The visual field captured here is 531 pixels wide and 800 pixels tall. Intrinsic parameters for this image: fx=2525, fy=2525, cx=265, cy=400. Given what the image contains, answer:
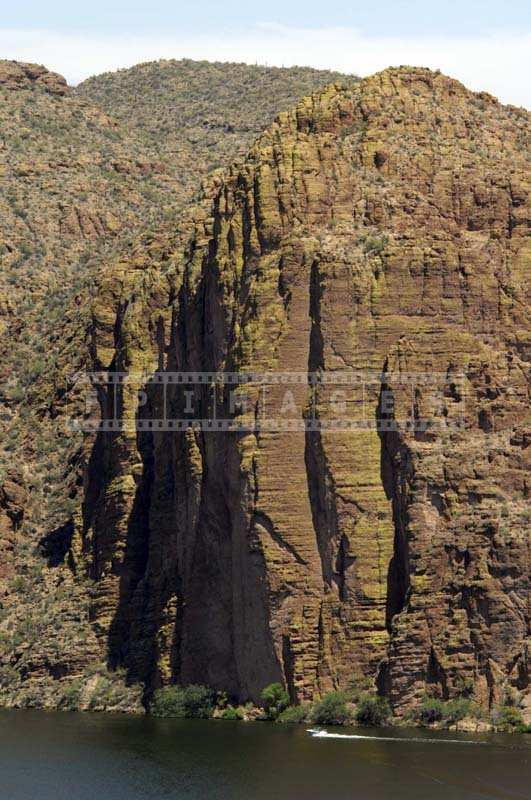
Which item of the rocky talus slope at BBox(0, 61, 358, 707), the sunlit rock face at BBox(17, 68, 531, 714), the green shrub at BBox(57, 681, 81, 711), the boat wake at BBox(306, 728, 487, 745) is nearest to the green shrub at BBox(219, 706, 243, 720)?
the sunlit rock face at BBox(17, 68, 531, 714)

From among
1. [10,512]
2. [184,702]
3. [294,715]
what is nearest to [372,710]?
[294,715]

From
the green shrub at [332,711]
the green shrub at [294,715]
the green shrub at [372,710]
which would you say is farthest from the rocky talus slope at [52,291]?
the green shrub at [372,710]

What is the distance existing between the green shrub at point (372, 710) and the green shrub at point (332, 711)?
Answer: 0.53m

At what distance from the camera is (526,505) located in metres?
101

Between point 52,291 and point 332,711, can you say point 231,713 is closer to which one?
point 332,711

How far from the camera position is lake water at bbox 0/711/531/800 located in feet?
271

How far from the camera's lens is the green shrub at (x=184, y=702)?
109m

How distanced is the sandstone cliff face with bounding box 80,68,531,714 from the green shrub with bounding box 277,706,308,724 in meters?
0.91

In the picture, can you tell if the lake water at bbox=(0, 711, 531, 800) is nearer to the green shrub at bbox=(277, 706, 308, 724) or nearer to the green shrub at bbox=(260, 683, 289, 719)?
the green shrub at bbox=(277, 706, 308, 724)

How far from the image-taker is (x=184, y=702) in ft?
362

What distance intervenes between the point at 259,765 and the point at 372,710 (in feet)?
37.0

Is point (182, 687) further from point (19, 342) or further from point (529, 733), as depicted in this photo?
point (19, 342)

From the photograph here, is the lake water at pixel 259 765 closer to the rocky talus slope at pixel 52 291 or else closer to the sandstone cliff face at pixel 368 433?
the sandstone cliff face at pixel 368 433

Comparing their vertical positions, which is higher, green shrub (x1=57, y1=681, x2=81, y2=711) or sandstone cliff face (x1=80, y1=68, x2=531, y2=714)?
sandstone cliff face (x1=80, y1=68, x2=531, y2=714)
